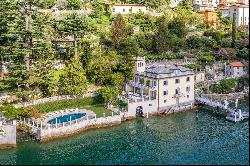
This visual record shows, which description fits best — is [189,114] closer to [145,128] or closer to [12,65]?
[145,128]

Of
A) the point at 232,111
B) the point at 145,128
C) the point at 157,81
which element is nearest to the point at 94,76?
the point at 157,81

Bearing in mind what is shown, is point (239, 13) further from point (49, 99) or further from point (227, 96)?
point (49, 99)

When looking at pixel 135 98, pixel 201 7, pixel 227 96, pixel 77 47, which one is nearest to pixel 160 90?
pixel 135 98

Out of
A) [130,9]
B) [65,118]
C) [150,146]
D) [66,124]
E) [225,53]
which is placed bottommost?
[150,146]

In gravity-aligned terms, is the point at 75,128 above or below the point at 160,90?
below

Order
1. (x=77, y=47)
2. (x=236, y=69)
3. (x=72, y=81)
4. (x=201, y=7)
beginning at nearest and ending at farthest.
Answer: (x=72, y=81)
(x=77, y=47)
(x=236, y=69)
(x=201, y=7)

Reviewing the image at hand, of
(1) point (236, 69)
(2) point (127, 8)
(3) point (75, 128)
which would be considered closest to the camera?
(3) point (75, 128)

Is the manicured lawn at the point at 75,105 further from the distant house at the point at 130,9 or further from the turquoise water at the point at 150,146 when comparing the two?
the distant house at the point at 130,9
